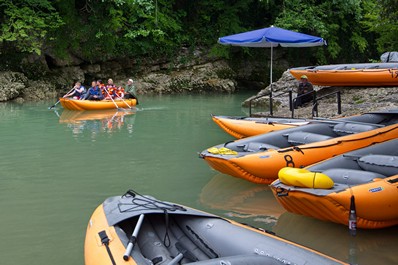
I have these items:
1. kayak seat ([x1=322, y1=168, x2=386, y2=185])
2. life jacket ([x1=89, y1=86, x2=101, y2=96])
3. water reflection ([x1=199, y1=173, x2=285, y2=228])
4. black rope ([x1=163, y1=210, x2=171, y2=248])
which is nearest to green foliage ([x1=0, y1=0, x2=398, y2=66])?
life jacket ([x1=89, y1=86, x2=101, y2=96])

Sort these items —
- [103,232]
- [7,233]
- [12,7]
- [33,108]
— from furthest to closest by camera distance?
[12,7], [33,108], [7,233], [103,232]

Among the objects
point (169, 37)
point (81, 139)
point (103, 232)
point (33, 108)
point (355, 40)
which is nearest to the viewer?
point (103, 232)

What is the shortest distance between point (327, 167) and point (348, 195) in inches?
40.9

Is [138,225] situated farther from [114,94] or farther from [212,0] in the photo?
[212,0]

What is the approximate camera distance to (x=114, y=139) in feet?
35.6

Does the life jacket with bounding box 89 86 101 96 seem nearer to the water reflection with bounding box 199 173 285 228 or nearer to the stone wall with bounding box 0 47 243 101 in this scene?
the stone wall with bounding box 0 47 243 101

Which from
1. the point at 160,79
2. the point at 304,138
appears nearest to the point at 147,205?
the point at 304,138

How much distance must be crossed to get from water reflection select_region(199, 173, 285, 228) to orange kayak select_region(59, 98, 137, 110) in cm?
871

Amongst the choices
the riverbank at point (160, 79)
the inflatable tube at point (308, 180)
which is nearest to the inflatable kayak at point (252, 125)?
the inflatable tube at point (308, 180)

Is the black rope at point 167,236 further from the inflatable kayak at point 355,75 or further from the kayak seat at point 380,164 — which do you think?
the inflatable kayak at point 355,75

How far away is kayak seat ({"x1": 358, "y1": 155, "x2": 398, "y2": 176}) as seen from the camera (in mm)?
5730

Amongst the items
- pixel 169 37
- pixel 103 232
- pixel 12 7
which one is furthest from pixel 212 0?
pixel 103 232

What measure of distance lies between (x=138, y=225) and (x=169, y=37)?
19680 mm

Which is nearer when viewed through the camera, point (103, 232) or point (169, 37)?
point (103, 232)
